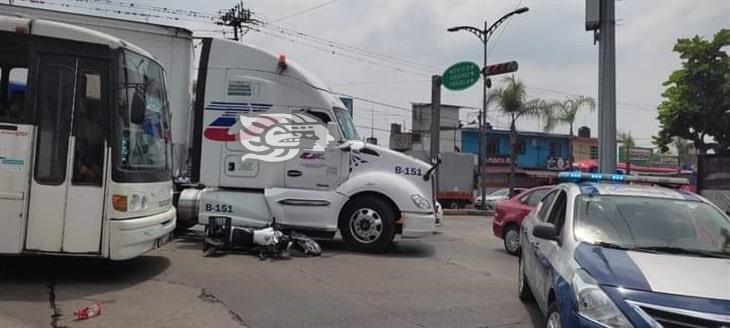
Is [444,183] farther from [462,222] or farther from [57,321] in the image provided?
[57,321]

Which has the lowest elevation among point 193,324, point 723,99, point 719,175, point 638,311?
point 193,324

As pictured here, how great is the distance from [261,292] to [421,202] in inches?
175

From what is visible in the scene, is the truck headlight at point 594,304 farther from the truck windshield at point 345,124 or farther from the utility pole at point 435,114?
the utility pole at point 435,114

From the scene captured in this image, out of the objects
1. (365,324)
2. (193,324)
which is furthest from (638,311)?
(193,324)

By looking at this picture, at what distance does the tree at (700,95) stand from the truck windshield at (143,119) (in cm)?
1709

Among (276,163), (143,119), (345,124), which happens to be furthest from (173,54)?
(143,119)

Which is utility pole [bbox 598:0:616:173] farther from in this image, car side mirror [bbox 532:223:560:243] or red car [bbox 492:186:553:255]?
car side mirror [bbox 532:223:560:243]

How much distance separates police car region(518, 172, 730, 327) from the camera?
4398mm

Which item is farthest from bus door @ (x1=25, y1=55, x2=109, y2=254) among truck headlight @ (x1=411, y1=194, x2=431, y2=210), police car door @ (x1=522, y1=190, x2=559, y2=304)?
truck headlight @ (x1=411, y1=194, x2=431, y2=210)

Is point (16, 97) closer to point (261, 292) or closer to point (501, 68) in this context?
point (261, 292)

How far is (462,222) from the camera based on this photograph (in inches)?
824

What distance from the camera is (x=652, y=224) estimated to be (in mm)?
5852

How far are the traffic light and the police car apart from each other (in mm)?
15834

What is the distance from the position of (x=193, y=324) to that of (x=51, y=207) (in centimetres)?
255
